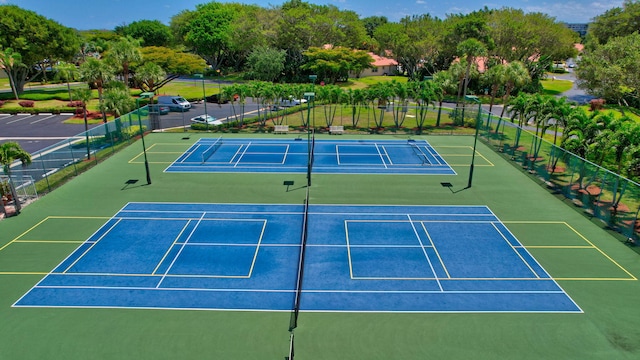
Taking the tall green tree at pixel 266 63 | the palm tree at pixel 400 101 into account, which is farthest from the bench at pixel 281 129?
the tall green tree at pixel 266 63

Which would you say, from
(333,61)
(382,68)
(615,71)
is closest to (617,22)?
(615,71)

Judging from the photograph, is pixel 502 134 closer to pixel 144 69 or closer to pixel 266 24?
pixel 144 69

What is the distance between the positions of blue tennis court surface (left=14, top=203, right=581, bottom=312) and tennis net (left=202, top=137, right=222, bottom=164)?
31.5 ft

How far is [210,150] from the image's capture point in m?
35.7

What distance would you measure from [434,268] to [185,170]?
1988cm

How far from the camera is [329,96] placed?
4122 cm

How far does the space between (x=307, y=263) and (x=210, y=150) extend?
19.8 metres

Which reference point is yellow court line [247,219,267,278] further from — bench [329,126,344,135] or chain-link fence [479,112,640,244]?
bench [329,126,344,135]

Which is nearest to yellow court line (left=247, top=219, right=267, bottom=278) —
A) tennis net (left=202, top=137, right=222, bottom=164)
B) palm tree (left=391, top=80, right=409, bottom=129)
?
tennis net (left=202, top=137, right=222, bottom=164)

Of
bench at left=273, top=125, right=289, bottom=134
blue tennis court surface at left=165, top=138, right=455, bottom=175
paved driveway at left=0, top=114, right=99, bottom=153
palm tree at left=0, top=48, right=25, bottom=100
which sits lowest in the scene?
blue tennis court surface at left=165, top=138, right=455, bottom=175

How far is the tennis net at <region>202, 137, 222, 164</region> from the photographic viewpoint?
111 feet

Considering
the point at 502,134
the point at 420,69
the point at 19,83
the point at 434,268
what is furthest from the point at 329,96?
the point at 19,83

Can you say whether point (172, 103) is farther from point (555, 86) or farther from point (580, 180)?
point (555, 86)

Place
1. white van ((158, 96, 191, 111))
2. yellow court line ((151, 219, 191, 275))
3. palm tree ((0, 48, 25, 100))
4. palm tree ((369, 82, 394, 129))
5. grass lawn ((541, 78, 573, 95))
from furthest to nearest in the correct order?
grass lawn ((541, 78, 573, 95)) → palm tree ((0, 48, 25, 100)) → white van ((158, 96, 191, 111)) → palm tree ((369, 82, 394, 129)) → yellow court line ((151, 219, 191, 275))
